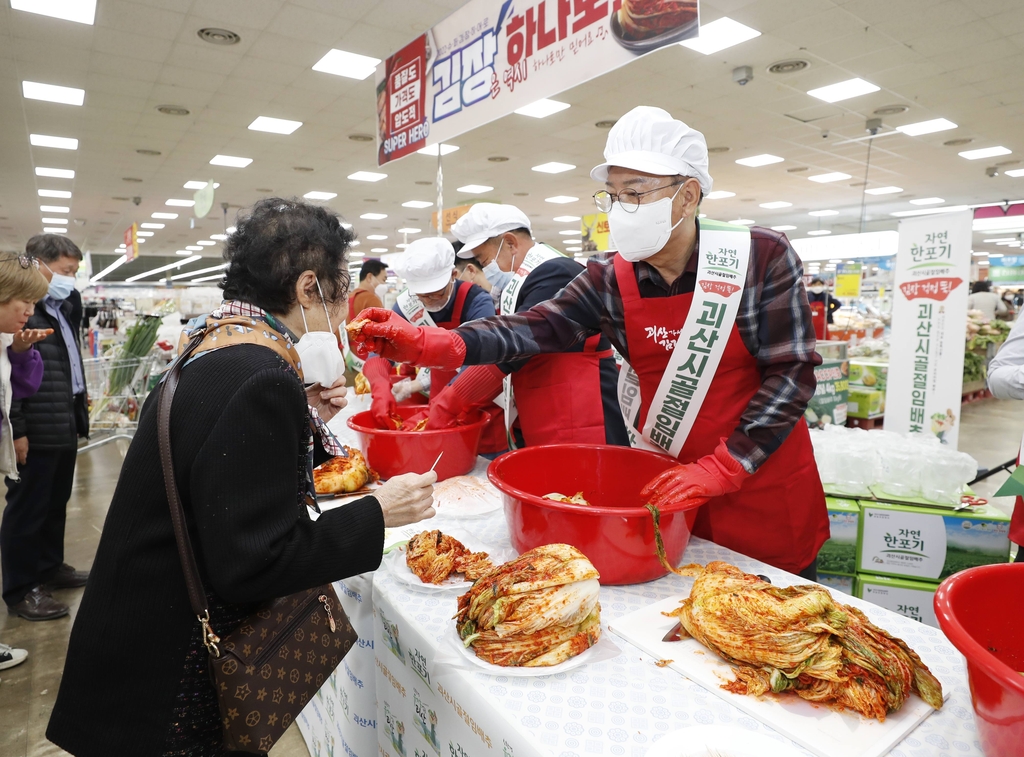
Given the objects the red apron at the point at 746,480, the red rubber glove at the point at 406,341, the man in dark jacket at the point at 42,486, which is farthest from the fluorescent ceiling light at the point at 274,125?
the red apron at the point at 746,480

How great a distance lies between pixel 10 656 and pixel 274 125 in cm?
802

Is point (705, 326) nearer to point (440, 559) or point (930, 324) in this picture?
point (440, 559)

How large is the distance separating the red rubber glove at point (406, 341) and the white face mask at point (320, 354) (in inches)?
7.5

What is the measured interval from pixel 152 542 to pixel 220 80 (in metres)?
7.80

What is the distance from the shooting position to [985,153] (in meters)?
10.8

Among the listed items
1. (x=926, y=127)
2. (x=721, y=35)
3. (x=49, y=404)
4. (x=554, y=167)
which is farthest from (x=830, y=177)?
(x=49, y=404)

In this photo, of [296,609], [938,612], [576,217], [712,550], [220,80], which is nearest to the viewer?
[938,612]

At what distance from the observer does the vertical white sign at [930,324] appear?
4.14 m

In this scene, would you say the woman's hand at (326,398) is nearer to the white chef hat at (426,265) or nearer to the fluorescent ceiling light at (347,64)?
the white chef hat at (426,265)

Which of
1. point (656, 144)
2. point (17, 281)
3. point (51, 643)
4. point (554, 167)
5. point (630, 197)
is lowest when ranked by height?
point (51, 643)

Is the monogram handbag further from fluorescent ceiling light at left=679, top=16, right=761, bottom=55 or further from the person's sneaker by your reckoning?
fluorescent ceiling light at left=679, top=16, right=761, bottom=55

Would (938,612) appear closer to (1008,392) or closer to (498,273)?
(1008,392)

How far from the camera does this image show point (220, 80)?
7.38 m

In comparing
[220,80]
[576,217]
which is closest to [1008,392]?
[220,80]
